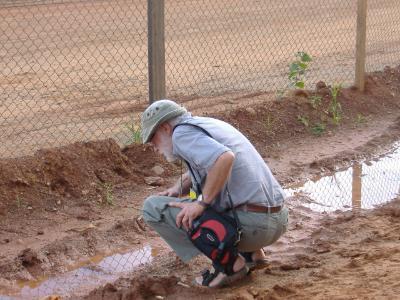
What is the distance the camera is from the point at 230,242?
490 centimetres

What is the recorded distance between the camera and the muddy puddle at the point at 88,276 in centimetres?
544

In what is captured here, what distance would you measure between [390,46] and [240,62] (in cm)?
295

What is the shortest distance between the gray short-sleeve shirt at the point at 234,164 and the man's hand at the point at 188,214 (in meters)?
0.13

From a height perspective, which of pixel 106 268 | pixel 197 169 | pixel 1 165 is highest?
pixel 197 169

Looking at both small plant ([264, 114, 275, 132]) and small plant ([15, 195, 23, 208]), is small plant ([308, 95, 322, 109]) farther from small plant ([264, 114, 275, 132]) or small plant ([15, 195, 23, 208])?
small plant ([15, 195, 23, 208])

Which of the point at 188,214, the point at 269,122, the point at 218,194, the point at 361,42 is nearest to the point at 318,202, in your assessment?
the point at 269,122

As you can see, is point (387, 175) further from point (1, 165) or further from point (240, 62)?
point (240, 62)

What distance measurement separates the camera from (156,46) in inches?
297

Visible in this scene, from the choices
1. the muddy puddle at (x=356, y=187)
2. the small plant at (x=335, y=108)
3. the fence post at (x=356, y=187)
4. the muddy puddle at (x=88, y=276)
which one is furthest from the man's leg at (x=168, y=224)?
the small plant at (x=335, y=108)

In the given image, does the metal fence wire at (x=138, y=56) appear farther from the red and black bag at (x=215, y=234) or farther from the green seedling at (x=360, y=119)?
the red and black bag at (x=215, y=234)

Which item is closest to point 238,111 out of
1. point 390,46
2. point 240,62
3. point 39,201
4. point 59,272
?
point 39,201

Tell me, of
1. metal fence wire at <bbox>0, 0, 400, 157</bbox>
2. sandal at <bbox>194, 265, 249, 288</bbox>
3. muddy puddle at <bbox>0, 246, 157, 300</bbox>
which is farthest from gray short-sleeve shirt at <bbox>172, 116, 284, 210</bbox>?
metal fence wire at <bbox>0, 0, 400, 157</bbox>

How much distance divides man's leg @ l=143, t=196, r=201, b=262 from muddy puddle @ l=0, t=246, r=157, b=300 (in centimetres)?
64

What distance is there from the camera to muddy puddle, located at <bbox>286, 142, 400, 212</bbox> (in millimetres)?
7082
